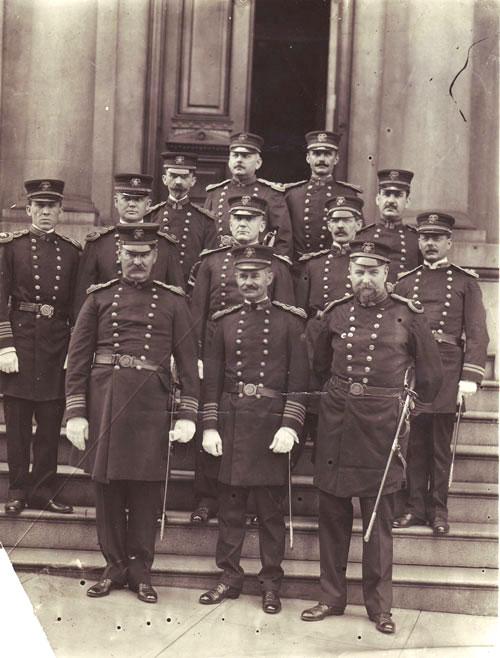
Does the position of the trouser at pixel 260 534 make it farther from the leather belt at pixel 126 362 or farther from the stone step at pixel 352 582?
the leather belt at pixel 126 362

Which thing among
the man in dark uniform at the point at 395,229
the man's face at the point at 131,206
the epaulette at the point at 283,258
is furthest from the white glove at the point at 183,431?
the man in dark uniform at the point at 395,229

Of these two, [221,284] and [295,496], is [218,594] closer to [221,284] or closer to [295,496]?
[295,496]

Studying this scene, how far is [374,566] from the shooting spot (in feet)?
16.4

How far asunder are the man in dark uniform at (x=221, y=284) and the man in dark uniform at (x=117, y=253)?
0.16 m

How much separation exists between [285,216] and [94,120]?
6.56 feet

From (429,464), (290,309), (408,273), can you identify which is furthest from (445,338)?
(290,309)

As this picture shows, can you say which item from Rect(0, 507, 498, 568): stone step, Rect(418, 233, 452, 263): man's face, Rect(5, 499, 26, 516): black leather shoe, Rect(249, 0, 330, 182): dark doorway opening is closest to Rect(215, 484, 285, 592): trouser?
Rect(0, 507, 498, 568): stone step

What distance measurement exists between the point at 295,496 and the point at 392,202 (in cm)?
177

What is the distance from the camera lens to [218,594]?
518 centimetres

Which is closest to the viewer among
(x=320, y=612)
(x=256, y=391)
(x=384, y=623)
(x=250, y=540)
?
(x=384, y=623)

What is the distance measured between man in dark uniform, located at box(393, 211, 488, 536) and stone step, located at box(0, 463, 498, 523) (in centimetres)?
23

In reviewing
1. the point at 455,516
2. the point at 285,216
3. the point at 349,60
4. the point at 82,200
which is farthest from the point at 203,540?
the point at 349,60

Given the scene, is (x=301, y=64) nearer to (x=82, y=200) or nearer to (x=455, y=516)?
(x=82, y=200)

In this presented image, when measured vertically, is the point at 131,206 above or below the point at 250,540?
above
